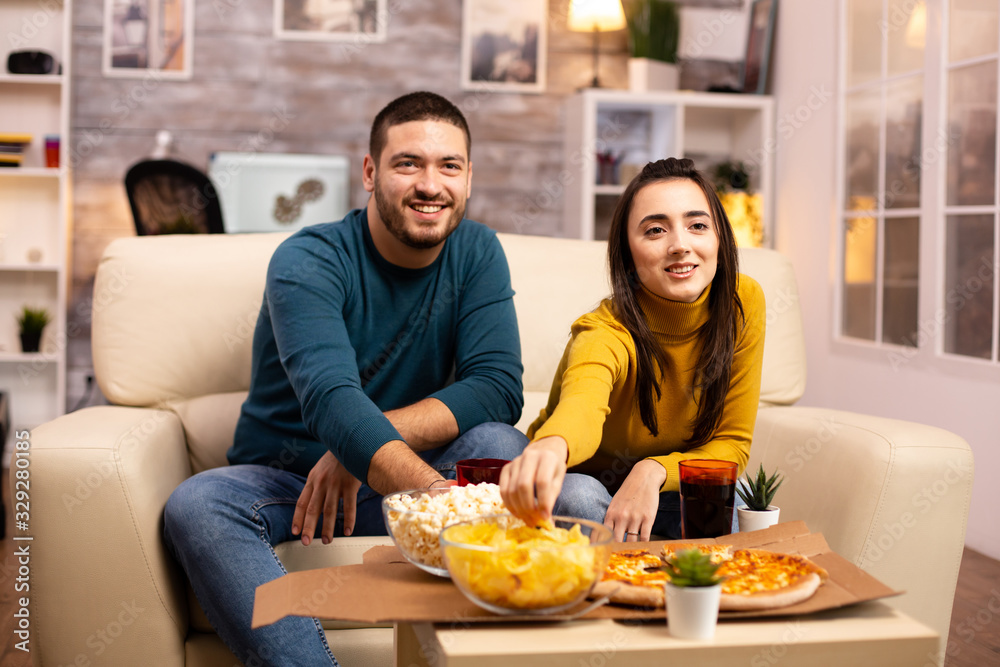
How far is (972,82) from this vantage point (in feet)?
9.23

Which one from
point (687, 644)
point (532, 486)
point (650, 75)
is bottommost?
point (687, 644)

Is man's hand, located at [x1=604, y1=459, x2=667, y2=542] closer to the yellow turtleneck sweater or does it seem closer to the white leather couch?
the yellow turtleneck sweater

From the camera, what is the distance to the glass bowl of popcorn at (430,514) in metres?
0.92

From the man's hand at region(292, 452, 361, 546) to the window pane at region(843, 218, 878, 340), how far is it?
258cm

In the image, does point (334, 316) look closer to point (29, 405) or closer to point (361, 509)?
point (361, 509)

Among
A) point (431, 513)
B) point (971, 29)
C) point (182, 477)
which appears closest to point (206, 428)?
point (182, 477)

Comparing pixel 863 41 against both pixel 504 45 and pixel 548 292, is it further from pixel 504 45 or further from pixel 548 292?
pixel 548 292

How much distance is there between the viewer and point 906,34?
3141 mm

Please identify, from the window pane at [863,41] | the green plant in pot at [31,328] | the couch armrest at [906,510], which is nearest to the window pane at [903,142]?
the window pane at [863,41]

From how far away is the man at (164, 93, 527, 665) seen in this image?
136 centimetres

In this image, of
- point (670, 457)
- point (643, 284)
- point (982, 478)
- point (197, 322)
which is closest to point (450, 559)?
point (670, 457)

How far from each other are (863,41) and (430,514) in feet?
10.5

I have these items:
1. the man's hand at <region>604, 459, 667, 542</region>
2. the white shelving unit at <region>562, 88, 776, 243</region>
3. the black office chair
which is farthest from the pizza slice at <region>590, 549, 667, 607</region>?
the white shelving unit at <region>562, 88, 776, 243</region>

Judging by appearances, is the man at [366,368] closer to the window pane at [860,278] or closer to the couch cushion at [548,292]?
the couch cushion at [548,292]
